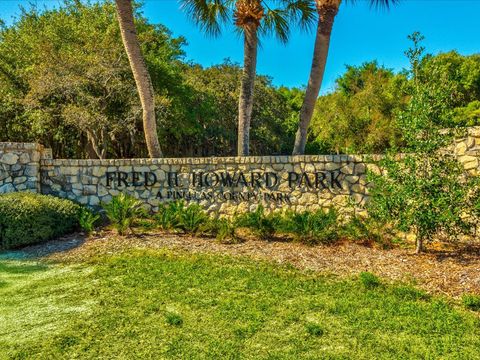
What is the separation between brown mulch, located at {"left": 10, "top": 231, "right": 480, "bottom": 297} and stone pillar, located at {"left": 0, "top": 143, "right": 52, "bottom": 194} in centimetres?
271

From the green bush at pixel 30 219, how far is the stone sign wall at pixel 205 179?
4.93ft

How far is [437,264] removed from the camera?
698 centimetres

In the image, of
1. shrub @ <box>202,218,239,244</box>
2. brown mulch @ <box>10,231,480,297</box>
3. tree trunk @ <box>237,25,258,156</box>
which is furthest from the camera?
tree trunk @ <box>237,25,258,156</box>

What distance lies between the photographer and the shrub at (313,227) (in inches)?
334

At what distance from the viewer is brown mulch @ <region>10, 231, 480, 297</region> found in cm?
631

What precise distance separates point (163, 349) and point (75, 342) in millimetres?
954

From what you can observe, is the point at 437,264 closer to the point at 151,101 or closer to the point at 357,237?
the point at 357,237

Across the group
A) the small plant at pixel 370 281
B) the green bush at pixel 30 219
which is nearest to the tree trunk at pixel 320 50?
the small plant at pixel 370 281

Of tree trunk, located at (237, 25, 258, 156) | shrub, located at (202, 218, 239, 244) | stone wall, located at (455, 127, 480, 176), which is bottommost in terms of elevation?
shrub, located at (202, 218, 239, 244)

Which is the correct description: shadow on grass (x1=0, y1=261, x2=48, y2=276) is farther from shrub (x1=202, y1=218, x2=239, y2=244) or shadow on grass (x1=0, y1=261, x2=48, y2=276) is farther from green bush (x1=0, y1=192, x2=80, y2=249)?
shrub (x1=202, y1=218, x2=239, y2=244)

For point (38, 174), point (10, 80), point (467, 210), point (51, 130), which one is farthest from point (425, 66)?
point (10, 80)

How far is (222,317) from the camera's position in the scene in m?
5.11

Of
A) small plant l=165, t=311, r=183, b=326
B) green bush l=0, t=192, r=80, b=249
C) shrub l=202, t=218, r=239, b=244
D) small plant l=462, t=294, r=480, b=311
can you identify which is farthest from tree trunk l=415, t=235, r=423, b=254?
green bush l=0, t=192, r=80, b=249

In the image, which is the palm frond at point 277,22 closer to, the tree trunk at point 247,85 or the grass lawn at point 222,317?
the tree trunk at point 247,85
